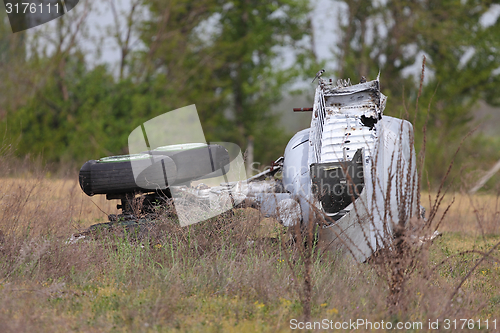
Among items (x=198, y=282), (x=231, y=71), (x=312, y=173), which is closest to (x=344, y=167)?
(x=312, y=173)

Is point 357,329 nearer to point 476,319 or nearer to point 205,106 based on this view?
point 476,319

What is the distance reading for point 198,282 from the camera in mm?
4191

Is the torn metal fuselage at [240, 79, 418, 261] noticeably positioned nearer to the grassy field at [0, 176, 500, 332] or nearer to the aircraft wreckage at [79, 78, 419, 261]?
the aircraft wreckage at [79, 78, 419, 261]

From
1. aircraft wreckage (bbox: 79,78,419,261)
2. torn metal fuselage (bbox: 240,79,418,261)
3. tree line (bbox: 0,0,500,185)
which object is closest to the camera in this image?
torn metal fuselage (bbox: 240,79,418,261)

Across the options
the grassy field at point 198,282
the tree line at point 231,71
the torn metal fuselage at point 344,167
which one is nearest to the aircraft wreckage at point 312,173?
the torn metal fuselage at point 344,167

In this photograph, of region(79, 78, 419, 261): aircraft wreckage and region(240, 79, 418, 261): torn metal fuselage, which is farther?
region(79, 78, 419, 261): aircraft wreckage

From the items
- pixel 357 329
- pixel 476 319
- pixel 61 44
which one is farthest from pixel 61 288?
pixel 61 44

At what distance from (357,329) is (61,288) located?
2.62 m

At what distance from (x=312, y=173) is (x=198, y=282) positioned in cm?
178

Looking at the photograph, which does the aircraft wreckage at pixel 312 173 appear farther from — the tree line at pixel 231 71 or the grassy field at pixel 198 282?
the tree line at pixel 231 71

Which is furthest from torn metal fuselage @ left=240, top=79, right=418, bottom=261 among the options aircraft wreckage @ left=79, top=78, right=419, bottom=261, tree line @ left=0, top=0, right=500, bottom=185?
tree line @ left=0, top=0, right=500, bottom=185

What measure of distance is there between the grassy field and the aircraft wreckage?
307 mm

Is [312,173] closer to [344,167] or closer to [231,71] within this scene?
[344,167]

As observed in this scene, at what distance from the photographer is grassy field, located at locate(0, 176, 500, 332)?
3557 mm
